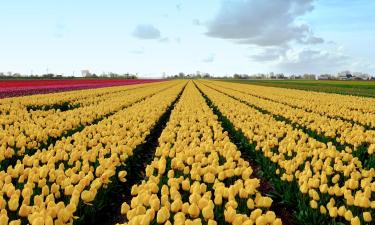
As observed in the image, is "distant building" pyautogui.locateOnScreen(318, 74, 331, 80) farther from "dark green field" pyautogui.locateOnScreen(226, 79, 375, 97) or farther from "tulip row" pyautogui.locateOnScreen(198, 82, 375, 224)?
"tulip row" pyautogui.locateOnScreen(198, 82, 375, 224)

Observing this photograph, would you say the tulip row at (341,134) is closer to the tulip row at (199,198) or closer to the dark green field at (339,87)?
the tulip row at (199,198)

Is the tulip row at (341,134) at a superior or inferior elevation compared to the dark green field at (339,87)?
superior

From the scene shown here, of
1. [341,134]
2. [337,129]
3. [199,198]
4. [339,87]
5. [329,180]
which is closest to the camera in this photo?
[199,198]

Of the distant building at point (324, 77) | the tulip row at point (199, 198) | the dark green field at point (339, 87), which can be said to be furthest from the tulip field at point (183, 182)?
the distant building at point (324, 77)

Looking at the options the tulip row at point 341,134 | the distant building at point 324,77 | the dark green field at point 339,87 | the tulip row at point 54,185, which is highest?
the tulip row at point 54,185

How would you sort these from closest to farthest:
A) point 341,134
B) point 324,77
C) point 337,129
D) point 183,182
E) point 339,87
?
point 183,182
point 341,134
point 337,129
point 339,87
point 324,77

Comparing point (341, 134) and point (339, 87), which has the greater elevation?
point (341, 134)

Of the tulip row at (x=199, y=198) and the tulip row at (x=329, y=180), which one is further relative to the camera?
the tulip row at (x=329, y=180)

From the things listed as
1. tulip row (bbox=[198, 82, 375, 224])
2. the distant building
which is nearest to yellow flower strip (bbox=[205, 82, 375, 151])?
tulip row (bbox=[198, 82, 375, 224])

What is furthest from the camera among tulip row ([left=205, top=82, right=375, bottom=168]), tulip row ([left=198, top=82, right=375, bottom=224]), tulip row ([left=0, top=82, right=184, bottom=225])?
tulip row ([left=205, top=82, right=375, bottom=168])

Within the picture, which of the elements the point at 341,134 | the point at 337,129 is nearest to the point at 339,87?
the point at 337,129

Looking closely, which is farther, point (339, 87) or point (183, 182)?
point (339, 87)

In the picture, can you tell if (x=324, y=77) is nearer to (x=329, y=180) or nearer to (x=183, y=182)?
(x=329, y=180)

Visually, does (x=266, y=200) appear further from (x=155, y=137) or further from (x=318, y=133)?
(x=155, y=137)
